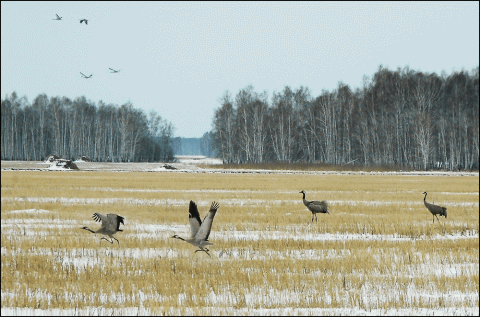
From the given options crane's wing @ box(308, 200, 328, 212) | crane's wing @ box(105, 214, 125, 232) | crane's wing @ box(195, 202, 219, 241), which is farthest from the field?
crane's wing @ box(195, 202, 219, 241)

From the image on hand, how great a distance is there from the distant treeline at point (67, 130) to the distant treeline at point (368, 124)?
19575 mm

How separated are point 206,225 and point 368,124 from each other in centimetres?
5995

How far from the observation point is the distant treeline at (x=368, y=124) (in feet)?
189

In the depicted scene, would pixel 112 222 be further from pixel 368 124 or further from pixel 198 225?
pixel 368 124

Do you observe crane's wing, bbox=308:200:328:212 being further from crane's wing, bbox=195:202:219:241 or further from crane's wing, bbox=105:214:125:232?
crane's wing, bbox=195:202:219:241

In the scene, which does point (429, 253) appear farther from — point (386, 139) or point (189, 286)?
point (386, 139)

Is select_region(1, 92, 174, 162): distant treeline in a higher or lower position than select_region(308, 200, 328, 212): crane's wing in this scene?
higher

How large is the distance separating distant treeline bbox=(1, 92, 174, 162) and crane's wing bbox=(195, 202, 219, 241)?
78.1 meters

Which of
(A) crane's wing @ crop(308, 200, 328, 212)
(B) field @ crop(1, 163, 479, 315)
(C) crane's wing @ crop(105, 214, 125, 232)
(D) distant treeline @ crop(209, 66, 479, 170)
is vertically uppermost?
(D) distant treeline @ crop(209, 66, 479, 170)

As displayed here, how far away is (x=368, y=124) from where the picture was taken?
63.6 meters

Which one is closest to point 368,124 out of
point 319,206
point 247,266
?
point 319,206

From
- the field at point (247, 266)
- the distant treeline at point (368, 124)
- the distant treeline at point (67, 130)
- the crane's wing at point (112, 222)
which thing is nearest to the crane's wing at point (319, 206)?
the field at point (247, 266)

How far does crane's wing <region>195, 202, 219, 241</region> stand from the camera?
601cm

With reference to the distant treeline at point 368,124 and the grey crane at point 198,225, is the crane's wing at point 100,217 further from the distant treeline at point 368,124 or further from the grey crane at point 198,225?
the distant treeline at point 368,124
